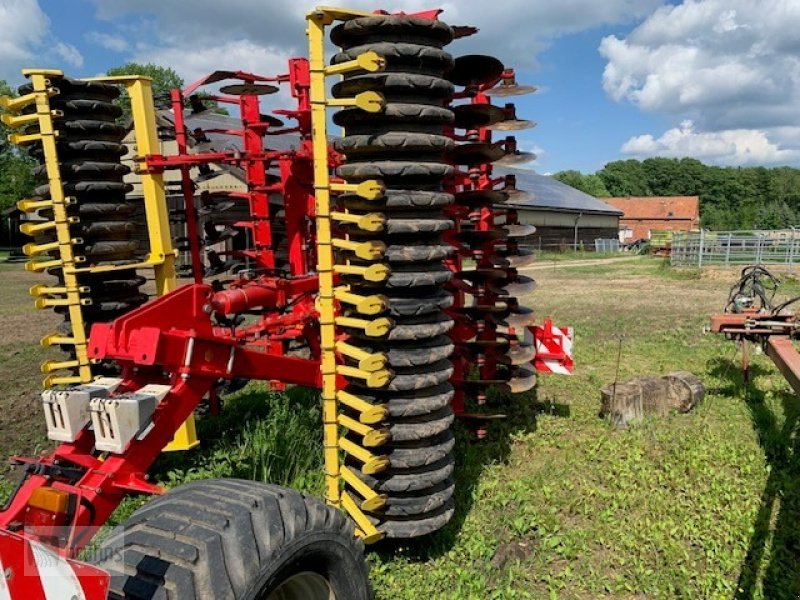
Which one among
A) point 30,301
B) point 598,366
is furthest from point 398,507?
point 30,301

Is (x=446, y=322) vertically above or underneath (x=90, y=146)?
underneath

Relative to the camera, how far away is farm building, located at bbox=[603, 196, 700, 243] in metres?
70.0

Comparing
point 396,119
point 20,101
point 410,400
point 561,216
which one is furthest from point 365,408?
point 561,216

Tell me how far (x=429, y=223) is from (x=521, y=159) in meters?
2.39

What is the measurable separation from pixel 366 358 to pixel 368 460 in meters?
0.55

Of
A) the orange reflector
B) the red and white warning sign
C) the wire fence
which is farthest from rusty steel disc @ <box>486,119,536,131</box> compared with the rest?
the wire fence

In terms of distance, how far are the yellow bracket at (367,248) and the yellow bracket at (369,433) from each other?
89cm

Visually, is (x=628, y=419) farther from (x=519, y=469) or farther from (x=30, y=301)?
(x=30, y=301)

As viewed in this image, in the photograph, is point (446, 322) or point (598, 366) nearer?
point (446, 322)

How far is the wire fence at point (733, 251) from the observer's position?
80.3 feet

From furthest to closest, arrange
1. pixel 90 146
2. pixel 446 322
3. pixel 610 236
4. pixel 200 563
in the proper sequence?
pixel 610 236, pixel 90 146, pixel 446 322, pixel 200 563

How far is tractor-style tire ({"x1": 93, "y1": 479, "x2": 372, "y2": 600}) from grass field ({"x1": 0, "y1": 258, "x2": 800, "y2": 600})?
107 centimetres

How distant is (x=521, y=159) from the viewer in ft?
17.3

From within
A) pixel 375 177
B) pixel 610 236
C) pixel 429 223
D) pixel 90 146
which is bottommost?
pixel 610 236
